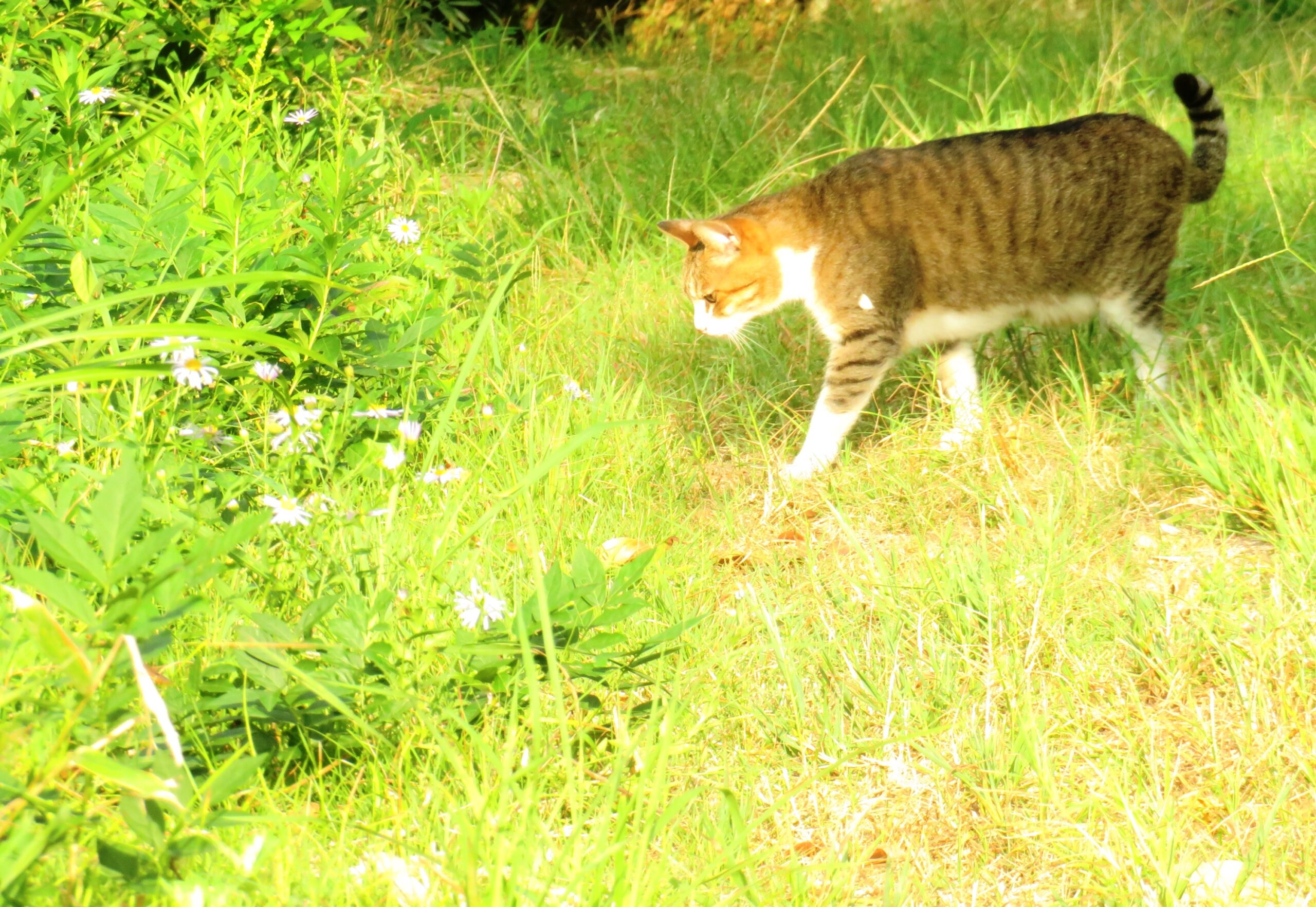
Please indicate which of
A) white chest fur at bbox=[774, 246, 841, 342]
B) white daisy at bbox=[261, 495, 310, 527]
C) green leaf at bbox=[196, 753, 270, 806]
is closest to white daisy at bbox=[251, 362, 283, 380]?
white daisy at bbox=[261, 495, 310, 527]

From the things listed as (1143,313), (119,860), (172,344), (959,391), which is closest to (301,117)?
(959,391)

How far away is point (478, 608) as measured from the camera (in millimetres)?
1834

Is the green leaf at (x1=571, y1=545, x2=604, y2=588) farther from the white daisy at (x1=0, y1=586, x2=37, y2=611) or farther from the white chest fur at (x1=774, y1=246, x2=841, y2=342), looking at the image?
the white chest fur at (x1=774, y1=246, x2=841, y2=342)

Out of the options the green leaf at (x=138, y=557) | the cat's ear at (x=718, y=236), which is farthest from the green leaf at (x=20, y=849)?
the cat's ear at (x=718, y=236)

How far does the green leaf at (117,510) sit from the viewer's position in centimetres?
142

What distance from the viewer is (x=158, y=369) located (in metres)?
1.51

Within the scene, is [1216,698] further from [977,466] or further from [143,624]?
[143,624]

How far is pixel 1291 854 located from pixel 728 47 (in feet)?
16.5

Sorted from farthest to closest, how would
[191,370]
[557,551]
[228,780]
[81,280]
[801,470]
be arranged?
[801,470] → [557,551] → [81,280] → [191,370] → [228,780]

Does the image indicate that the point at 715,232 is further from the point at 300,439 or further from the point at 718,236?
the point at 300,439

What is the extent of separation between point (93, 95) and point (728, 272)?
185 centimetres

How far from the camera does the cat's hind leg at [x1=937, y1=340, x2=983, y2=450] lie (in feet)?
10.2

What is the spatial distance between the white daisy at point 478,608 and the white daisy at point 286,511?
0.90 feet

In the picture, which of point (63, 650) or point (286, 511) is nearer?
point (63, 650)
